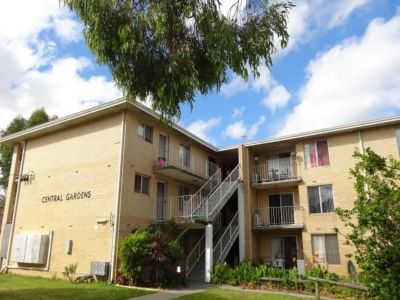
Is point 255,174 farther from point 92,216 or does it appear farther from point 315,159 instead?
point 92,216

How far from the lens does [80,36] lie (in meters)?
7.74

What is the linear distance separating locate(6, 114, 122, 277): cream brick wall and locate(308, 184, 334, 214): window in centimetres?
1133

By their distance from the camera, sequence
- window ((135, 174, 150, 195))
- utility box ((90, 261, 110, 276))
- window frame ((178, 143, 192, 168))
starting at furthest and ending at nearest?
window frame ((178, 143, 192, 168)), window ((135, 174, 150, 195)), utility box ((90, 261, 110, 276))

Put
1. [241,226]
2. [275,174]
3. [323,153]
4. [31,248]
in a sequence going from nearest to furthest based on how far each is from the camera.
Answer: [31,248], [241,226], [323,153], [275,174]

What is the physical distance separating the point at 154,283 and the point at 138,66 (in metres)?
10.7

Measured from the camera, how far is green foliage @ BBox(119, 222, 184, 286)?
48.0ft

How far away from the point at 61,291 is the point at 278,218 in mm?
14297

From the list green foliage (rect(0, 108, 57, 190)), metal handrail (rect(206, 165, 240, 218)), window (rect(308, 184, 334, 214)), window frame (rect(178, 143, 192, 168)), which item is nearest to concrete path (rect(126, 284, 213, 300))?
metal handrail (rect(206, 165, 240, 218))

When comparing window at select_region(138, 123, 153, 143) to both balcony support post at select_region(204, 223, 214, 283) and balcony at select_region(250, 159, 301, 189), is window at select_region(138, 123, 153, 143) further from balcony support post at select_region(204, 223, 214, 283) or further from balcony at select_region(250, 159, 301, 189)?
A: balcony at select_region(250, 159, 301, 189)

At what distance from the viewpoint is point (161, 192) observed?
19.8m

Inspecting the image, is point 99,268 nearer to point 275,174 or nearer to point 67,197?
point 67,197

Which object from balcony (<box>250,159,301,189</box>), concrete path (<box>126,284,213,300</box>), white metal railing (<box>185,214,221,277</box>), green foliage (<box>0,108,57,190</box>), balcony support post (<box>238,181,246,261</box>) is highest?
green foliage (<box>0,108,57,190</box>)

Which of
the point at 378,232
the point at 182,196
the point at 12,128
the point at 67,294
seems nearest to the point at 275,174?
the point at 182,196

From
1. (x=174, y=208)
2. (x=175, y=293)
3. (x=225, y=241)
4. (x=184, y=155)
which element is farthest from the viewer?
(x=184, y=155)
